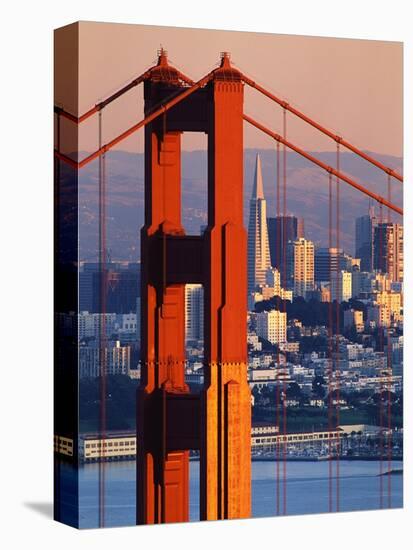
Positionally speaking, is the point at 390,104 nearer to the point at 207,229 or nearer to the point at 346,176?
the point at 346,176

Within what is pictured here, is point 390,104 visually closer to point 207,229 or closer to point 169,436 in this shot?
point 207,229

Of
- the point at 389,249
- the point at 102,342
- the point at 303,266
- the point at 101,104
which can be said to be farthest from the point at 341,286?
the point at 101,104

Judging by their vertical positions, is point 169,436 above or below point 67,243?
below

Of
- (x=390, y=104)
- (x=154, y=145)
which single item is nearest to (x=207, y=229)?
(x=154, y=145)

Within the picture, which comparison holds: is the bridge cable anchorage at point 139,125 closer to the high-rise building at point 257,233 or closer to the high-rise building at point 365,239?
the high-rise building at point 257,233

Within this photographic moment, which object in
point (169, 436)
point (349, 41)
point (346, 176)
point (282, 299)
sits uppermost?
point (349, 41)

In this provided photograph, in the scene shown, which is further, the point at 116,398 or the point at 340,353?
the point at 340,353

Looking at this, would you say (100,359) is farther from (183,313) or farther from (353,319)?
(353,319)
